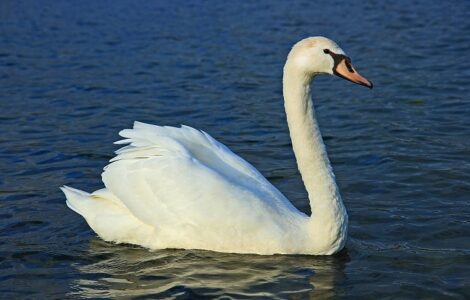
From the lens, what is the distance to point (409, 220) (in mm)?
7754

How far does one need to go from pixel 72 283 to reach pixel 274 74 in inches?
335

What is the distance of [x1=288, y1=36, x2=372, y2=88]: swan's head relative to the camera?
6723 mm

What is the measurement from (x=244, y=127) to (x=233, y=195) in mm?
4541

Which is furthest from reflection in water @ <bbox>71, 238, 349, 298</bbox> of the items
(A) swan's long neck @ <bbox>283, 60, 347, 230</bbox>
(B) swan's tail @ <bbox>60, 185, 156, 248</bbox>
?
(A) swan's long neck @ <bbox>283, 60, 347, 230</bbox>

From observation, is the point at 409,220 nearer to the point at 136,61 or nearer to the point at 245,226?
the point at 245,226

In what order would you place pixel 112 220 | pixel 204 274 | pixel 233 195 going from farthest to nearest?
pixel 112 220 → pixel 233 195 → pixel 204 274

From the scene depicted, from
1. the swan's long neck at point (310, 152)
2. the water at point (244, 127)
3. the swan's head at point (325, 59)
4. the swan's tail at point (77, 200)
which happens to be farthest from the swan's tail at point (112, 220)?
the swan's head at point (325, 59)

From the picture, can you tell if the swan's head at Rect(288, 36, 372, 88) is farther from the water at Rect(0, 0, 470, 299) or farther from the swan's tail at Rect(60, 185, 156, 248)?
the swan's tail at Rect(60, 185, 156, 248)

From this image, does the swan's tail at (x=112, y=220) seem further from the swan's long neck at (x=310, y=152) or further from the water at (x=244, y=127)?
the swan's long neck at (x=310, y=152)

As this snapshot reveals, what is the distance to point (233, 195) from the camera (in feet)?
22.6

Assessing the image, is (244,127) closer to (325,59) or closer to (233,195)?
(233,195)

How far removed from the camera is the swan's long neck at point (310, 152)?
272 inches

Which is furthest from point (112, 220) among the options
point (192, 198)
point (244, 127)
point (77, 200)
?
point (244, 127)

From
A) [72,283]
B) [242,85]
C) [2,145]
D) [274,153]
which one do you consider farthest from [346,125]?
[72,283]
